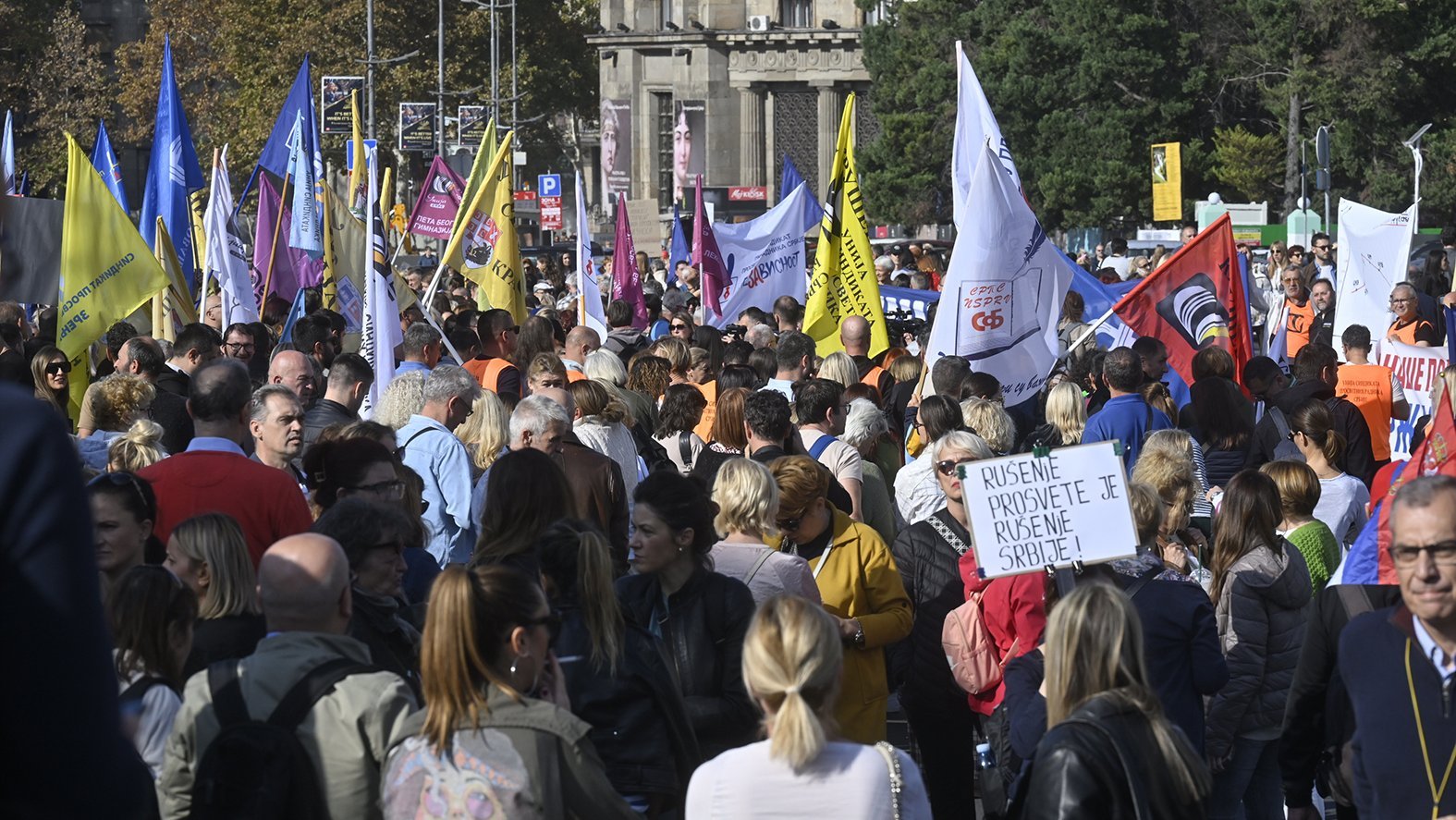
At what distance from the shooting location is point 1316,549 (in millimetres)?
6727

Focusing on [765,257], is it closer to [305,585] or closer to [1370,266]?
[1370,266]

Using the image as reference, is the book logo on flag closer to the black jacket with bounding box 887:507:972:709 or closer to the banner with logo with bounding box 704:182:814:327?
the black jacket with bounding box 887:507:972:709

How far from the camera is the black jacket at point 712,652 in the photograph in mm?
4980

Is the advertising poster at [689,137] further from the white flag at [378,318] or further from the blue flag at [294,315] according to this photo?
the white flag at [378,318]

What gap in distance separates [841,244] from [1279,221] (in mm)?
38093

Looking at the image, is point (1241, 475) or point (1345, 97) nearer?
point (1241, 475)

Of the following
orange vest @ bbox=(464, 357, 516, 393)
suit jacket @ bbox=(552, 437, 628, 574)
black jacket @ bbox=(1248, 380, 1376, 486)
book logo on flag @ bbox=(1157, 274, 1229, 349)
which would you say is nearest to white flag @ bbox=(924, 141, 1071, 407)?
book logo on flag @ bbox=(1157, 274, 1229, 349)

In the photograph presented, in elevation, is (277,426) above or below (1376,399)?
above

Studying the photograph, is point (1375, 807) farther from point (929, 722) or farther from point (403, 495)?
point (403, 495)

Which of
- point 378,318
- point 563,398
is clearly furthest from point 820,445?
point 378,318

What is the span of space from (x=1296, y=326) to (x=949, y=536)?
10070mm

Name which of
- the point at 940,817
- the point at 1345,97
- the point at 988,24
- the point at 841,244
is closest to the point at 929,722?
the point at 940,817

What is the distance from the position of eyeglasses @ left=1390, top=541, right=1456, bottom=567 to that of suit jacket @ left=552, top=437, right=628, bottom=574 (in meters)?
3.34

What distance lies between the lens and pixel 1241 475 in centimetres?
604
